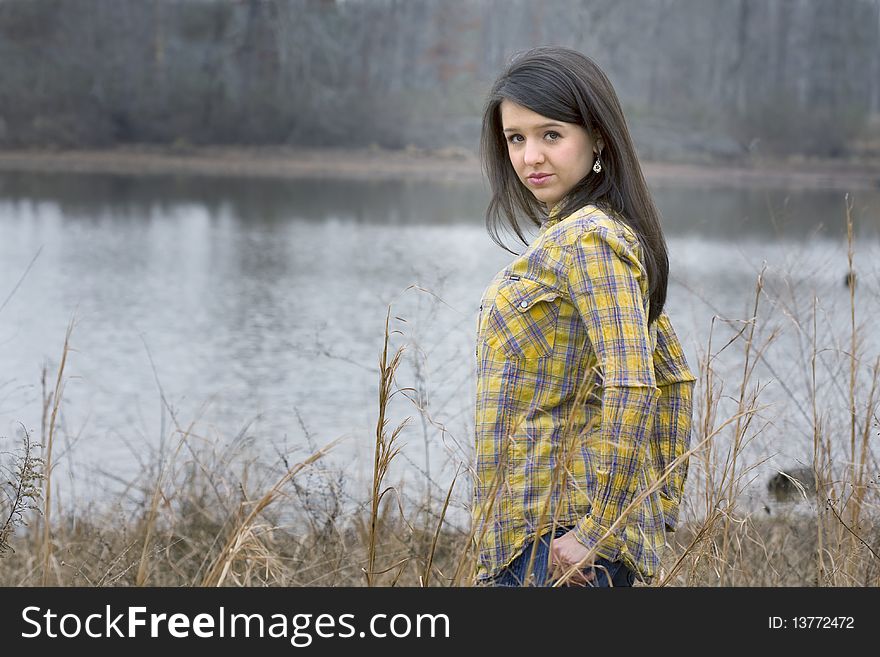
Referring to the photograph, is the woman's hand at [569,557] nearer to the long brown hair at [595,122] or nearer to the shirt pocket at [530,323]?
the shirt pocket at [530,323]

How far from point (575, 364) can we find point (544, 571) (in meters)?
0.29

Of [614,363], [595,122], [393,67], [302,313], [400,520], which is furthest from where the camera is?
[393,67]

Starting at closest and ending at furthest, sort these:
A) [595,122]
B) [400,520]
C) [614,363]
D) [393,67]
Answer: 1. [614,363]
2. [595,122]
3. [400,520]
4. [393,67]

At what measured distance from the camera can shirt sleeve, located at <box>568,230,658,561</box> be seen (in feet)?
4.97

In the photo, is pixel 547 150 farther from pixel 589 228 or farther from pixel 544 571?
pixel 544 571

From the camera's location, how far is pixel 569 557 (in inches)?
60.6

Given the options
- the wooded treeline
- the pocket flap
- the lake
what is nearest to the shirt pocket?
the pocket flap

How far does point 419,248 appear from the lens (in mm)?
17125

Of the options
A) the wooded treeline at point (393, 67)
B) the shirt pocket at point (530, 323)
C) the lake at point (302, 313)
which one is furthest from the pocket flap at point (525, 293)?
the wooded treeline at point (393, 67)

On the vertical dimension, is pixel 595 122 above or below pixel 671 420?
above

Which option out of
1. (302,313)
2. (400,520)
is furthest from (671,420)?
(302,313)
